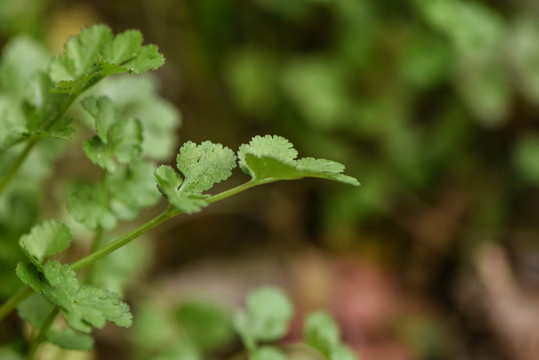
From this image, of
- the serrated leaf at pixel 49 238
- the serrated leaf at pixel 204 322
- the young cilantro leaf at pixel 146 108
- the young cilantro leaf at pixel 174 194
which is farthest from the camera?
the serrated leaf at pixel 204 322

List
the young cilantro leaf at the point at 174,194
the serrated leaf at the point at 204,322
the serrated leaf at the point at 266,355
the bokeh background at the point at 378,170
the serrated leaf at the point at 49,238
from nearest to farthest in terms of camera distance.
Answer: the young cilantro leaf at the point at 174,194 → the serrated leaf at the point at 49,238 → the serrated leaf at the point at 266,355 → the serrated leaf at the point at 204,322 → the bokeh background at the point at 378,170

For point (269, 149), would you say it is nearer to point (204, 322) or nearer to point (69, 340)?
point (69, 340)

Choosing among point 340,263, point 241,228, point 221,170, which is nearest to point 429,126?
Answer: point 340,263

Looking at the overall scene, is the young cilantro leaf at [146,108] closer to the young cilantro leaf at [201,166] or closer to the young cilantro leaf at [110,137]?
the young cilantro leaf at [110,137]

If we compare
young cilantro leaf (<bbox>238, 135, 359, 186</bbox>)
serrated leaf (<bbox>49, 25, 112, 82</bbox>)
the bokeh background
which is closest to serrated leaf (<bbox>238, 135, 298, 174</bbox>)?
young cilantro leaf (<bbox>238, 135, 359, 186</bbox>)

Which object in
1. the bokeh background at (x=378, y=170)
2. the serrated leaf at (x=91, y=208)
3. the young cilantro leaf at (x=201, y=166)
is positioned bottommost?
the serrated leaf at (x=91, y=208)

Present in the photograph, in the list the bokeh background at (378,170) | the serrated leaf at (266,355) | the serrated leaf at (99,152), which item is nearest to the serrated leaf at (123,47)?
the serrated leaf at (99,152)

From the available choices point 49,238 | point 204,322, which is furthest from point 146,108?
point 204,322

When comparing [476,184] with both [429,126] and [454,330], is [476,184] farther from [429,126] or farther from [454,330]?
[454,330]

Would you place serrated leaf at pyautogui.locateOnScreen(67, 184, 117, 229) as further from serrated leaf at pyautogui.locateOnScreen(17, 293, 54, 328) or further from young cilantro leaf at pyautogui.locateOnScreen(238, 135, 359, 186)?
young cilantro leaf at pyautogui.locateOnScreen(238, 135, 359, 186)
